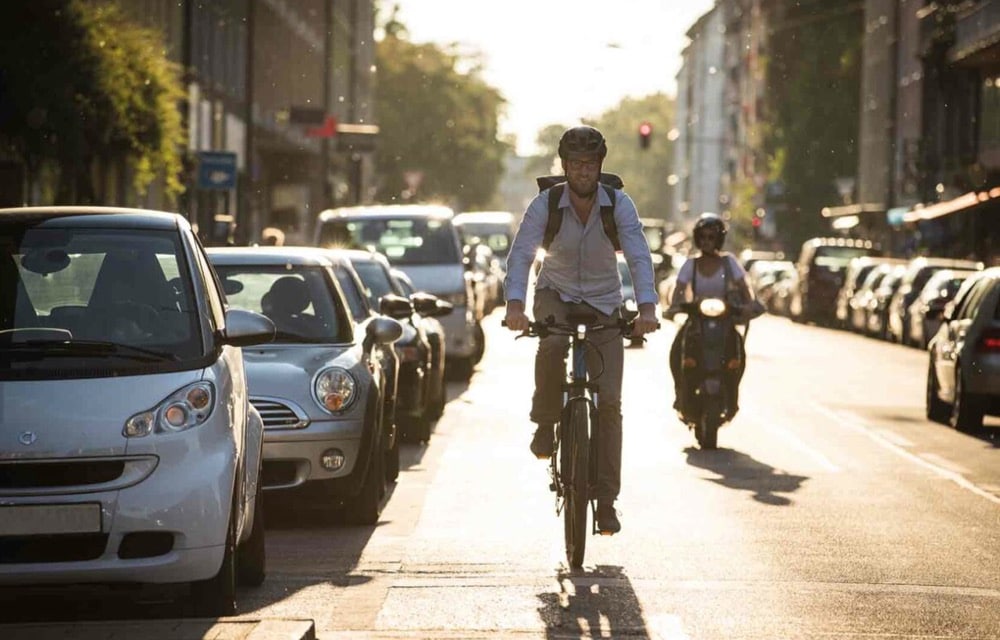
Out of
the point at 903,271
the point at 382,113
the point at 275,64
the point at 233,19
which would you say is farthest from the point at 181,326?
the point at 382,113

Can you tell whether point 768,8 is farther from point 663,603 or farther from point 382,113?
point 663,603

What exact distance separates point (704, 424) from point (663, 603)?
7.99m

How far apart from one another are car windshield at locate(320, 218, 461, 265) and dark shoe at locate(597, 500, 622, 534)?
16634mm

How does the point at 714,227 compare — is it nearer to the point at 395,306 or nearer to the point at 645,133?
the point at 395,306

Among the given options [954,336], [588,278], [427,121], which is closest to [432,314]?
[954,336]

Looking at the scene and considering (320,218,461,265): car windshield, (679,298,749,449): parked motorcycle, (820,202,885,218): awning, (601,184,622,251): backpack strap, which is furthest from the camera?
(820,202,885,218): awning

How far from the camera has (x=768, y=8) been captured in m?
126

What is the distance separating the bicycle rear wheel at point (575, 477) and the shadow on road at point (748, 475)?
3241mm

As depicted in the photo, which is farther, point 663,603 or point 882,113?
point 882,113

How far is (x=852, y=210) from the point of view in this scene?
88250 mm

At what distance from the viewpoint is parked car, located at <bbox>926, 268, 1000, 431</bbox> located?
19641mm

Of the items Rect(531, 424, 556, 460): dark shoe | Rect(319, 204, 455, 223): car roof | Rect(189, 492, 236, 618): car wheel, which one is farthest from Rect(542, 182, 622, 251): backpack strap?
Rect(319, 204, 455, 223): car roof

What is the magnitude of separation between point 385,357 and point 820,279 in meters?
43.0

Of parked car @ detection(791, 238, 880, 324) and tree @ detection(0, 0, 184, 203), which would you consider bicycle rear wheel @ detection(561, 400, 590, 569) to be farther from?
parked car @ detection(791, 238, 880, 324)
